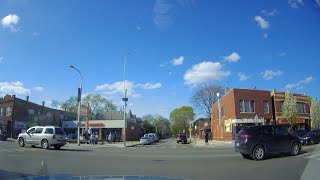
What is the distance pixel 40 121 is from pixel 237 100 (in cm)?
4436

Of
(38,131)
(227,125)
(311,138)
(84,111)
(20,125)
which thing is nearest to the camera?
(38,131)

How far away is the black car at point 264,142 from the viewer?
62.4 feet

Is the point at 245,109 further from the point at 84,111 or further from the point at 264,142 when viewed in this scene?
the point at 264,142

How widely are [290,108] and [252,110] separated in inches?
222

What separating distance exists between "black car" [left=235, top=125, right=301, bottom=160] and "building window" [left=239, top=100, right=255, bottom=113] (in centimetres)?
3662

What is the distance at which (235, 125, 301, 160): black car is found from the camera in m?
19.0

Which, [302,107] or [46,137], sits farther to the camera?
[302,107]

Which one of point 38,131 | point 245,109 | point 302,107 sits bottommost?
point 38,131

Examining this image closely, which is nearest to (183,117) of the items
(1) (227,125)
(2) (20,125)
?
(2) (20,125)

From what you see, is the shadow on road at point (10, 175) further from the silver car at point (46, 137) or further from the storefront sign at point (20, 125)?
the storefront sign at point (20, 125)

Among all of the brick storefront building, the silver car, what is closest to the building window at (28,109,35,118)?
the brick storefront building

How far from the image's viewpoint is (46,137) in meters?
29.7

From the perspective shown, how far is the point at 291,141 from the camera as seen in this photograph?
20.0 meters

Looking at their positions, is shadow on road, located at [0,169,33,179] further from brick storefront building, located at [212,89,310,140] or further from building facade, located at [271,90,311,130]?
building facade, located at [271,90,311,130]
